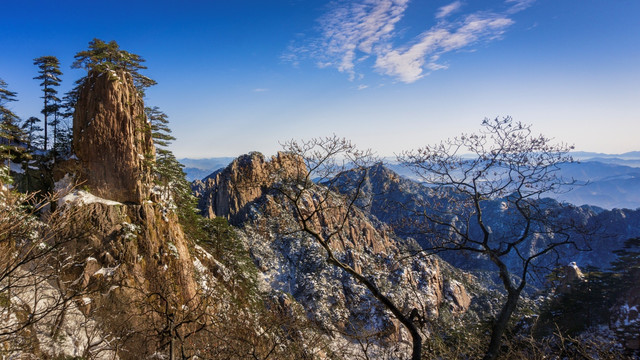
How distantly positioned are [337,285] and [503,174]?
193ft

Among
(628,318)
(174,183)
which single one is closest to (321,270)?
(174,183)

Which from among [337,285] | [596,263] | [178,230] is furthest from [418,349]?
[596,263]

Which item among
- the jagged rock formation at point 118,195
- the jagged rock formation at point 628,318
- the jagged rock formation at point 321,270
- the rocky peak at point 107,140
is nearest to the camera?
the jagged rock formation at point 628,318

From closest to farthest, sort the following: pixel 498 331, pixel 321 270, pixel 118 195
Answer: pixel 498 331, pixel 118 195, pixel 321 270

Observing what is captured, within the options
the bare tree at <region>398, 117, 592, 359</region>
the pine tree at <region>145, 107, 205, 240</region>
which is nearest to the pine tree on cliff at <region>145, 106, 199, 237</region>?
the pine tree at <region>145, 107, 205, 240</region>

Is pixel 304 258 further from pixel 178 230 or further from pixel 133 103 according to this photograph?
pixel 133 103

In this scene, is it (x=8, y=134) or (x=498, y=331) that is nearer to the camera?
(x=498, y=331)

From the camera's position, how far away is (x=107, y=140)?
22188 millimetres

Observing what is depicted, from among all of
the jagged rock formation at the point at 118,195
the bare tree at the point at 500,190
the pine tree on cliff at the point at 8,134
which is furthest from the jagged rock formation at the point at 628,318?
the pine tree on cliff at the point at 8,134

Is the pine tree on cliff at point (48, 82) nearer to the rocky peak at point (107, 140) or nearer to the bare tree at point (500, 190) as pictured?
the rocky peak at point (107, 140)

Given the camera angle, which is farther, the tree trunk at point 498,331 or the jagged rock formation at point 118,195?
the jagged rock formation at point 118,195

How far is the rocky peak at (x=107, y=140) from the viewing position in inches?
861

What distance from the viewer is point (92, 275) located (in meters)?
19.2

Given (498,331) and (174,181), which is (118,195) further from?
(498,331)
